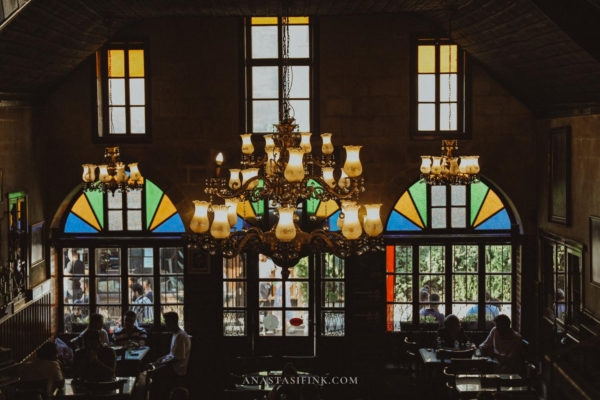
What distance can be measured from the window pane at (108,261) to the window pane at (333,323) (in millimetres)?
3205

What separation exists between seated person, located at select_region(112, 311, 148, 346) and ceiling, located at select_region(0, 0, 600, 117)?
3374mm

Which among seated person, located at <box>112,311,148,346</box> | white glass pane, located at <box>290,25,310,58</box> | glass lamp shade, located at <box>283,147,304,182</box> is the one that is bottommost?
seated person, located at <box>112,311,148,346</box>

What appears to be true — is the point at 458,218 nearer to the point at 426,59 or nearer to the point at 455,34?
the point at 426,59

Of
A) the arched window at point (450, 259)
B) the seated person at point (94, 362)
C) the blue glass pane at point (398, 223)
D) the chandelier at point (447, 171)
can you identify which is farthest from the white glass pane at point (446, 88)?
the seated person at point (94, 362)

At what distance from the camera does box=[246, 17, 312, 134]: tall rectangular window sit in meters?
12.5

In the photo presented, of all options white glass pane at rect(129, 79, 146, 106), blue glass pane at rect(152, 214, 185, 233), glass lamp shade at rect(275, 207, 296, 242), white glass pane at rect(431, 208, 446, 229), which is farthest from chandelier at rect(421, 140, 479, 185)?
white glass pane at rect(129, 79, 146, 106)

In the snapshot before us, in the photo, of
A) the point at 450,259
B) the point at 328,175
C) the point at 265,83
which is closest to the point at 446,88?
the point at 450,259

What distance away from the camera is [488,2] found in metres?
9.57

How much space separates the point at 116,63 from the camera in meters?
12.5

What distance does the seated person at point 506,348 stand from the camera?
10.6 meters

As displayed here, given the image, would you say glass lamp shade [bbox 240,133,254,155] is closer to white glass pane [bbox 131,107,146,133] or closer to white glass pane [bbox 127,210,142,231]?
white glass pane [bbox 131,107,146,133]

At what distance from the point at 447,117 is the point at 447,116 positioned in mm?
16

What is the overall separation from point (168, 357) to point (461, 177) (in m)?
4.50

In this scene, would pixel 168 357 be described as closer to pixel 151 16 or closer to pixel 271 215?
pixel 271 215
